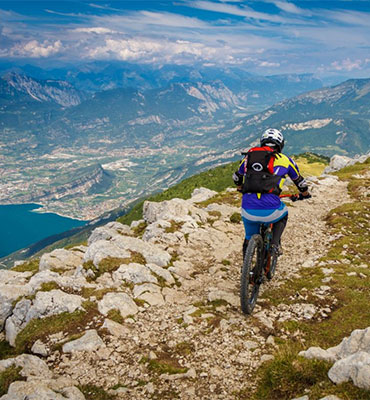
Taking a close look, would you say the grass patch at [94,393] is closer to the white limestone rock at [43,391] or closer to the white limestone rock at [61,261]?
the white limestone rock at [43,391]

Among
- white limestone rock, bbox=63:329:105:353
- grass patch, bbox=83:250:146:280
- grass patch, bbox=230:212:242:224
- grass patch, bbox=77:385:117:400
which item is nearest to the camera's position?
grass patch, bbox=77:385:117:400

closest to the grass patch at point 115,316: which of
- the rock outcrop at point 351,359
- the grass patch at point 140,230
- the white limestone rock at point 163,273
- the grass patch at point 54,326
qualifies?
the grass patch at point 54,326

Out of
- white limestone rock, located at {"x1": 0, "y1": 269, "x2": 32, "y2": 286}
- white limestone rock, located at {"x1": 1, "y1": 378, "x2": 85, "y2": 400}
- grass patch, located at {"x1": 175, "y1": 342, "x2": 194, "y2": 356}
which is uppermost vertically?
white limestone rock, located at {"x1": 1, "y1": 378, "x2": 85, "y2": 400}

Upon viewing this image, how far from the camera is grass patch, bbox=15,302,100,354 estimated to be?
9266mm

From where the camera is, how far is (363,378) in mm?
4945

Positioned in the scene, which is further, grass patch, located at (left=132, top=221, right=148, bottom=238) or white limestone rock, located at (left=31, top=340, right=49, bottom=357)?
grass patch, located at (left=132, top=221, right=148, bottom=238)

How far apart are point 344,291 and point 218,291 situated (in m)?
4.47

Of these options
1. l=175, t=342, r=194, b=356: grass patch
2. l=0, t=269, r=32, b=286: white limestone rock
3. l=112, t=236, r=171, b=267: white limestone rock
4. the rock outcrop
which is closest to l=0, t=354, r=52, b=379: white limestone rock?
l=175, t=342, r=194, b=356: grass patch

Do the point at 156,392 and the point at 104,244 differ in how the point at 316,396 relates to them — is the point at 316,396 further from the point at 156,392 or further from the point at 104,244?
the point at 104,244

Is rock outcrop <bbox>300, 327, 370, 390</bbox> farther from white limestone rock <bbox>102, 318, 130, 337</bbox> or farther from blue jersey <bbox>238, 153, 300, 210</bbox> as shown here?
white limestone rock <bbox>102, 318, 130, 337</bbox>

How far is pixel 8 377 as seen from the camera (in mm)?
7312

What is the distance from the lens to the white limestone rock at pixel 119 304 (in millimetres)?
10341

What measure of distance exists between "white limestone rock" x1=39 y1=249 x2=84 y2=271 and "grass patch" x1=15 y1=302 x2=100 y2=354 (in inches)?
272

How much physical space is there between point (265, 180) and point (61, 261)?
44.5ft
